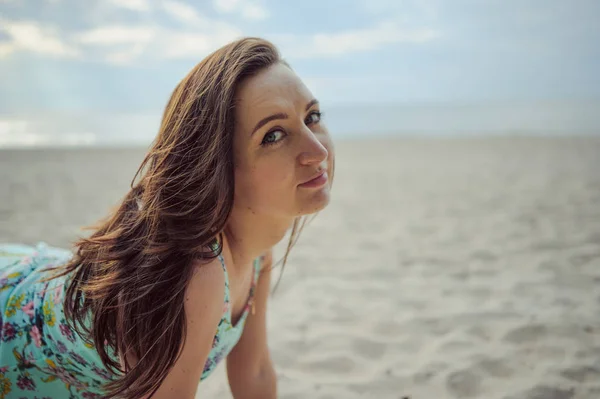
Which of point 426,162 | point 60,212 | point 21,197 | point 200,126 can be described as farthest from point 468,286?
point 426,162

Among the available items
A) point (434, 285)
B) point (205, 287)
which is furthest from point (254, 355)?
point (434, 285)

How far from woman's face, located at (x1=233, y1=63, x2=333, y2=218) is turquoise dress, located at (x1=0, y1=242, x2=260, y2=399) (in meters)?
0.29

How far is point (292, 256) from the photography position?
4.33 meters

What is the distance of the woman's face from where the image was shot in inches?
54.7

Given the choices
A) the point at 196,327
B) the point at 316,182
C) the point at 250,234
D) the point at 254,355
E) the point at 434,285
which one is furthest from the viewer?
the point at 434,285

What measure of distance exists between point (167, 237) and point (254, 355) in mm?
806

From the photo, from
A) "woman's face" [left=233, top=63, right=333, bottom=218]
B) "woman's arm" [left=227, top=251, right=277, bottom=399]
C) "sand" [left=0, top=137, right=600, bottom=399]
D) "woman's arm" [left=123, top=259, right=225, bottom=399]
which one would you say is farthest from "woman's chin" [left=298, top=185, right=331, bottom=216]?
"sand" [left=0, top=137, right=600, bottom=399]

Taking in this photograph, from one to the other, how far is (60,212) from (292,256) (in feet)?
9.57

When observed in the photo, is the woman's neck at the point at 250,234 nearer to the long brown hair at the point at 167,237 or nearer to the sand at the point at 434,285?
the long brown hair at the point at 167,237

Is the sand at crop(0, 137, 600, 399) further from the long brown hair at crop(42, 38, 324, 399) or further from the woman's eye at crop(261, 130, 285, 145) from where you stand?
the woman's eye at crop(261, 130, 285, 145)

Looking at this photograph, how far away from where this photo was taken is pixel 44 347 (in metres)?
1.58

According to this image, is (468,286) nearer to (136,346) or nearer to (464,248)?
(464,248)

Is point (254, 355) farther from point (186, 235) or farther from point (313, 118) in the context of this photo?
point (313, 118)

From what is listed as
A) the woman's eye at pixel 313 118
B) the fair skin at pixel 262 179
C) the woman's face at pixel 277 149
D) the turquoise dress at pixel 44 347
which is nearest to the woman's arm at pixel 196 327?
the fair skin at pixel 262 179
